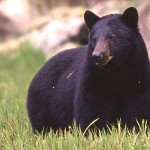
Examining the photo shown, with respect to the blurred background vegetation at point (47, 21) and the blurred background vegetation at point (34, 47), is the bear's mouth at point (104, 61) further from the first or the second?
the blurred background vegetation at point (47, 21)

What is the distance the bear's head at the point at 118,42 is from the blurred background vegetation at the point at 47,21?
7.16 meters

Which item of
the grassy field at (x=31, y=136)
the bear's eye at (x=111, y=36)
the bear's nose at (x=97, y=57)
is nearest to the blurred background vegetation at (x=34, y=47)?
the grassy field at (x=31, y=136)

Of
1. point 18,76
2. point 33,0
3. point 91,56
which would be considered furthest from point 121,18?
point 33,0

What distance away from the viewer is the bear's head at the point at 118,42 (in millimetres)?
5110

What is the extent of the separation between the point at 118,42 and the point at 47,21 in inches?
488

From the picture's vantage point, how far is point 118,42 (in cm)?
518

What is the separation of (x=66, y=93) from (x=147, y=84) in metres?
0.91

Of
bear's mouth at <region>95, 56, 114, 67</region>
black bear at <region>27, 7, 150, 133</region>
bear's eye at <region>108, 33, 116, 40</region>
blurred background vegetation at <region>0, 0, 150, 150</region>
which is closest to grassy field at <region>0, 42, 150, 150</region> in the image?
blurred background vegetation at <region>0, 0, 150, 150</region>

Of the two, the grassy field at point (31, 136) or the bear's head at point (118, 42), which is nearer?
the grassy field at point (31, 136)

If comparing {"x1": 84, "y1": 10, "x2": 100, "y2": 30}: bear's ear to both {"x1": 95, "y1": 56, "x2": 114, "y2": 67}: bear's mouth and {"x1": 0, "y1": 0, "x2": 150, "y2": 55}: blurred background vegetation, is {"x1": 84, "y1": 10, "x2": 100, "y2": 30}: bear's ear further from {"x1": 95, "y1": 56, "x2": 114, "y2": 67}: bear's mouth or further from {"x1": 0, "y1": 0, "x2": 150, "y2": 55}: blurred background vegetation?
{"x1": 0, "y1": 0, "x2": 150, "y2": 55}: blurred background vegetation

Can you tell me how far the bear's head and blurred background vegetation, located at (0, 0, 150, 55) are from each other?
716 centimetres

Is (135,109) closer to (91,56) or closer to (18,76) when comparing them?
(91,56)

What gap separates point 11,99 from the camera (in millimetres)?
7484

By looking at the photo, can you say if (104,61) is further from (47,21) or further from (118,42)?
(47,21)
